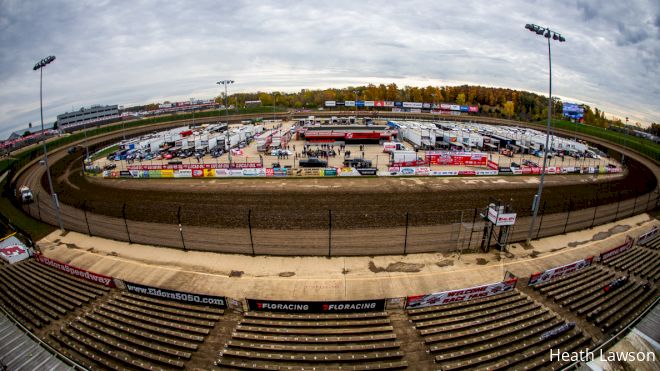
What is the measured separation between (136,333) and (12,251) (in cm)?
1707

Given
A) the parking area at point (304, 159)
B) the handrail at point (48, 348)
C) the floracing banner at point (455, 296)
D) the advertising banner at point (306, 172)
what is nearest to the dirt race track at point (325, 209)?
the advertising banner at point (306, 172)

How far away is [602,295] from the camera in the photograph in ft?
58.9

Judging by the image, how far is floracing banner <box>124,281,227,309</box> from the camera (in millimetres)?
16891

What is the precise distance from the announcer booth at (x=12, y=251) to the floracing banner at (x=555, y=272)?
3649 centimetres

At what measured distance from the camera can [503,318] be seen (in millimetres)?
15789

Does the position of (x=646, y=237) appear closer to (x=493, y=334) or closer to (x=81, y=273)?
(x=493, y=334)

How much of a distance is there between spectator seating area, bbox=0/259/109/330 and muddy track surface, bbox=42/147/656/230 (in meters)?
8.26

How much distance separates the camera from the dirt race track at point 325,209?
25.5 metres

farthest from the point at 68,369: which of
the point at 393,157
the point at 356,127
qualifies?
the point at 356,127

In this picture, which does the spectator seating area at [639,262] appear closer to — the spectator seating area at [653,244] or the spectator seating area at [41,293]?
the spectator seating area at [653,244]

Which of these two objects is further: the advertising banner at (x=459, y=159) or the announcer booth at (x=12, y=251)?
the advertising banner at (x=459, y=159)

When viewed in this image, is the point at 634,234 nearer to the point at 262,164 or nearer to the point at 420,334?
the point at 420,334

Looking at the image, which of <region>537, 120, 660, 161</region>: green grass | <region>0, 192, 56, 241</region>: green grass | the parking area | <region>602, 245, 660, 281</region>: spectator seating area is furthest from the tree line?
<region>602, 245, 660, 281</region>: spectator seating area

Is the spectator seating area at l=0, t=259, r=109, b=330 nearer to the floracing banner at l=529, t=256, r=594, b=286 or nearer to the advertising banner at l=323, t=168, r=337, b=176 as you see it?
the floracing banner at l=529, t=256, r=594, b=286
